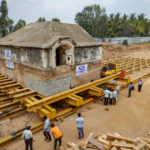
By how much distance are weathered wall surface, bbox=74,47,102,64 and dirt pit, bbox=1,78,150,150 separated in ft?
9.63

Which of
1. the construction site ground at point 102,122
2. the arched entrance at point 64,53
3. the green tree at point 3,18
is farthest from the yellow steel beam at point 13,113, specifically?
the green tree at point 3,18

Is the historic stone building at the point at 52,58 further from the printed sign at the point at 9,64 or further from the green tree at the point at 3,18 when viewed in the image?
the green tree at the point at 3,18

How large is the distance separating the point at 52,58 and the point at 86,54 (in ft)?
9.07

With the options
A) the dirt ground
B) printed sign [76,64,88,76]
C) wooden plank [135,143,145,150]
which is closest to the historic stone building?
printed sign [76,64,88,76]

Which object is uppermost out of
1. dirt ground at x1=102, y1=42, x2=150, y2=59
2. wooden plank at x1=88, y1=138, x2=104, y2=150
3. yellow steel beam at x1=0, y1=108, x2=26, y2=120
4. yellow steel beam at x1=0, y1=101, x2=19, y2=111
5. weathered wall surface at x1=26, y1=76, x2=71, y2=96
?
dirt ground at x1=102, y1=42, x2=150, y2=59

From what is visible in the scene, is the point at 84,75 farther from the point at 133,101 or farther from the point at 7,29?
the point at 7,29

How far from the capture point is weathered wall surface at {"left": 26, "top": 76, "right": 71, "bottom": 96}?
24.9 feet

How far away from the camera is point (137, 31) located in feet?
206

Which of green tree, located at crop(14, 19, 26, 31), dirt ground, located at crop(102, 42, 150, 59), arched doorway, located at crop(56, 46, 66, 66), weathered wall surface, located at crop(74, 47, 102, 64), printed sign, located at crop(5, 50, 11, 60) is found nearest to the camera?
weathered wall surface, located at crop(74, 47, 102, 64)

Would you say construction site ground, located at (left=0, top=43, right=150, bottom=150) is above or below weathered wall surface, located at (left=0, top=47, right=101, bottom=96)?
below

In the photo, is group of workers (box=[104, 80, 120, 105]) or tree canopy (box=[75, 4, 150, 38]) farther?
tree canopy (box=[75, 4, 150, 38])

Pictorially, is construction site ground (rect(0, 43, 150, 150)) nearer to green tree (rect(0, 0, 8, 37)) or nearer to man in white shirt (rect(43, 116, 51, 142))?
man in white shirt (rect(43, 116, 51, 142))

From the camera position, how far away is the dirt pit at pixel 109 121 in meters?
6.36

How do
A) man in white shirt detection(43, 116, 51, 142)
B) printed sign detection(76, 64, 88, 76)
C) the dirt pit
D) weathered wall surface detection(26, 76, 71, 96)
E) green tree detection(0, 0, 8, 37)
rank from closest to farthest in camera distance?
man in white shirt detection(43, 116, 51, 142)
the dirt pit
weathered wall surface detection(26, 76, 71, 96)
printed sign detection(76, 64, 88, 76)
green tree detection(0, 0, 8, 37)
